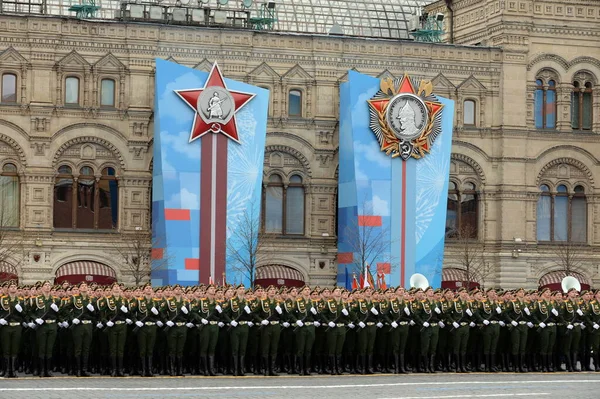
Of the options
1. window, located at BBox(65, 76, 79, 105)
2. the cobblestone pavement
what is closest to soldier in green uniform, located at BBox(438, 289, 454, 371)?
the cobblestone pavement

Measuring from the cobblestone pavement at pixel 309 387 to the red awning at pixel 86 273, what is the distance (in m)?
27.1

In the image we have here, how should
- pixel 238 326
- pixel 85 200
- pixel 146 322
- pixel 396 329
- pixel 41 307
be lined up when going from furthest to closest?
pixel 85 200 → pixel 396 329 → pixel 238 326 → pixel 146 322 → pixel 41 307

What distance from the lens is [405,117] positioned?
207ft

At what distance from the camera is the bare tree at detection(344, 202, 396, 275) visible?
201 ft

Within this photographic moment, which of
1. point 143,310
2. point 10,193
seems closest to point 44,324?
point 143,310

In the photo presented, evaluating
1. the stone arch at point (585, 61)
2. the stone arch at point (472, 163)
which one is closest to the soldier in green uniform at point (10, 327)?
the stone arch at point (472, 163)

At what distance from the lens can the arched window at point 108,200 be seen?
204 feet

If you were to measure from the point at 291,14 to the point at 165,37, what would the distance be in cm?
1109

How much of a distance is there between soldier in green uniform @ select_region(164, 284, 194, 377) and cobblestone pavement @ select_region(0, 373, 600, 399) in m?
1.07

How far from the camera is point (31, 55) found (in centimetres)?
6103

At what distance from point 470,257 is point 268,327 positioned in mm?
30679

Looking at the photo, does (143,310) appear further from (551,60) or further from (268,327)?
(551,60)

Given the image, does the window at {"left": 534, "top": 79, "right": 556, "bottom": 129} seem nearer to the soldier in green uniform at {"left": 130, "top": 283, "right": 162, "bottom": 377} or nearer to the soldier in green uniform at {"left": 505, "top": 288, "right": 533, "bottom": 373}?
the soldier in green uniform at {"left": 505, "top": 288, "right": 533, "bottom": 373}

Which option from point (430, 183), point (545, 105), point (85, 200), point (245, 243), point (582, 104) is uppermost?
point (582, 104)
